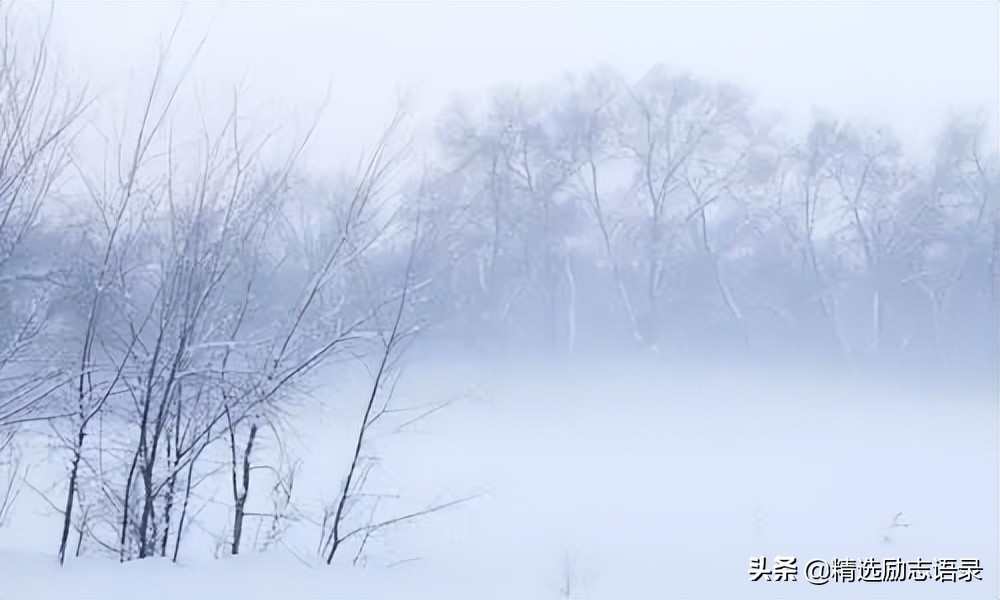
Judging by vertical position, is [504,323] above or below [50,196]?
below

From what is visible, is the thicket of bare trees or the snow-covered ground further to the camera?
the thicket of bare trees

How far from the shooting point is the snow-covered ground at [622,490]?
422 cm

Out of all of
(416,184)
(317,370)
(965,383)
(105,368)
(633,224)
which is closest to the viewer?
(105,368)

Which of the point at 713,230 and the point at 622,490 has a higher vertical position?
the point at 713,230

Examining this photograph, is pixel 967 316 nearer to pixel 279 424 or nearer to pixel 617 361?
pixel 617 361

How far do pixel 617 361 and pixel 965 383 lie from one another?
5.03 m

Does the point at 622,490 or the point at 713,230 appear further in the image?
the point at 713,230

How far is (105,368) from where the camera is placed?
4.12 m

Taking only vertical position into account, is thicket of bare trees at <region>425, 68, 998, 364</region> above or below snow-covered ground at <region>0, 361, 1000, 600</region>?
above

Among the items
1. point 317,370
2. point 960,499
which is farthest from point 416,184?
point 960,499

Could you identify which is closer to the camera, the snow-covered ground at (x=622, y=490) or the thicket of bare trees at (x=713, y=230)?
Result: the snow-covered ground at (x=622, y=490)

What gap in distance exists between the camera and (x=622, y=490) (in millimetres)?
7293

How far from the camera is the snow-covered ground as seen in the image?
4223 millimetres

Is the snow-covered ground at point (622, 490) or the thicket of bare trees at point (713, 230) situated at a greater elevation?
the thicket of bare trees at point (713, 230)
